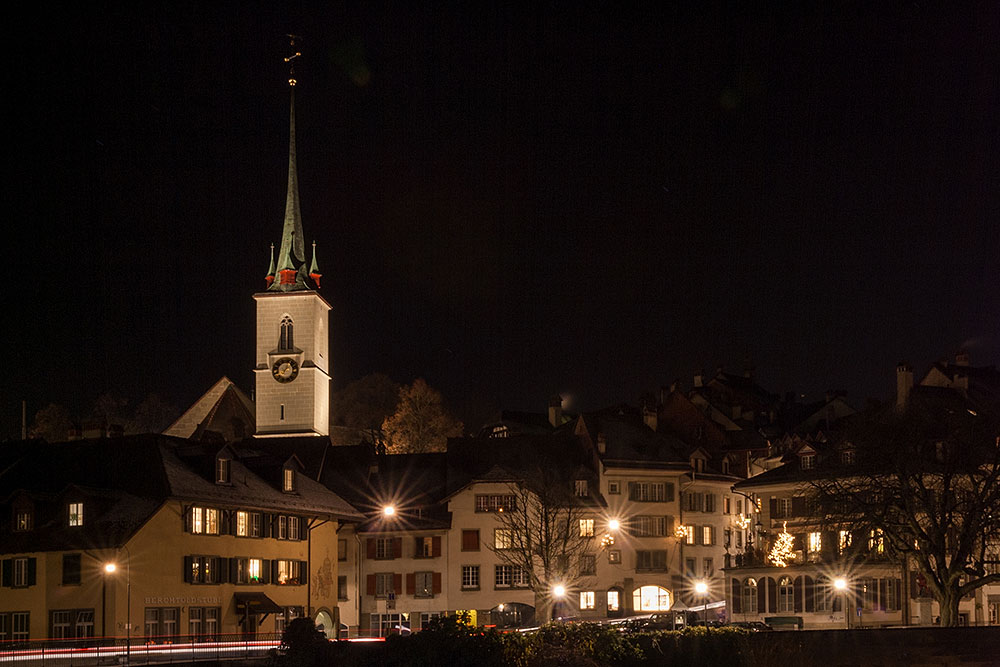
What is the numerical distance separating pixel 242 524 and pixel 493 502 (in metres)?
19.6

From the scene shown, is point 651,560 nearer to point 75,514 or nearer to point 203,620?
point 203,620

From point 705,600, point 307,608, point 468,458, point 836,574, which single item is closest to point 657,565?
point 705,600

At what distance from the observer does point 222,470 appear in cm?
7225

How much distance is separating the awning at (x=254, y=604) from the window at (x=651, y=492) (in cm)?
2898

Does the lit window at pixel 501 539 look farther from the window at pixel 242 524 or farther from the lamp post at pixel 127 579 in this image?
the lamp post at pixel 127 579

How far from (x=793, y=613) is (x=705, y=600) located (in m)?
17.4

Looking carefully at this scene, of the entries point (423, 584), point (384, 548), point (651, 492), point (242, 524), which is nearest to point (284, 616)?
point (242, 524)

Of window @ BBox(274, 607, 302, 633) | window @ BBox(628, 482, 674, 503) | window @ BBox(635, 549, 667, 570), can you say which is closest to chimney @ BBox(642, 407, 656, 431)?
window @ BBox(628, 482, 674, 503)

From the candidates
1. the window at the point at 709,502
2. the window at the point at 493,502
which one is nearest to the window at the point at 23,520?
the window at the point at 493,502

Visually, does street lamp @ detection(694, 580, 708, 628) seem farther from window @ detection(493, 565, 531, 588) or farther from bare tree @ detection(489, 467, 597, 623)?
window @ detection(493, 565, 531, 588)

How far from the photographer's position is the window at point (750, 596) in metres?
79.8

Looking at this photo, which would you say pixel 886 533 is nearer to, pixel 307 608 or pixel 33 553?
pixel 307 608

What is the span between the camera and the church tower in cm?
12438

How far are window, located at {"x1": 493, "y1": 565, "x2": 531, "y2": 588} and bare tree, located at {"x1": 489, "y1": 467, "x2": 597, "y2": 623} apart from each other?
32 centimetres
